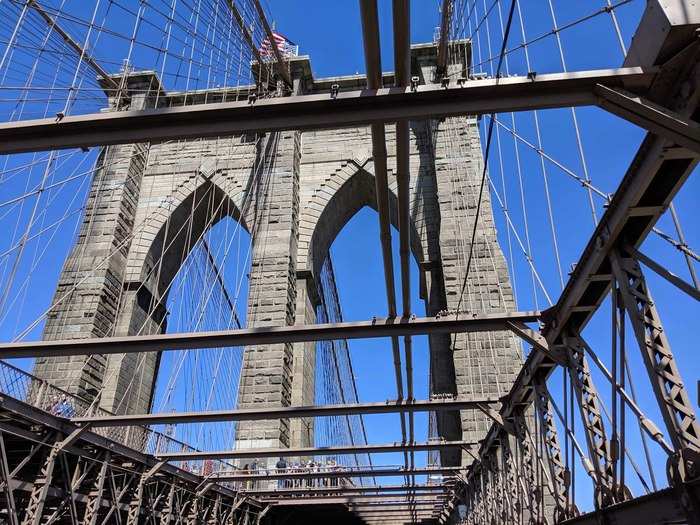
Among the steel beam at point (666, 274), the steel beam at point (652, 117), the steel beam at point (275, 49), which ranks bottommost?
the steel beam at point (666, 274)

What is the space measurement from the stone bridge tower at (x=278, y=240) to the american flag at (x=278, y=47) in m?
0.86

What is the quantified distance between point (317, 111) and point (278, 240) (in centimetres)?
1621

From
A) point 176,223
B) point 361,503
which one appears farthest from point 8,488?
point 176,223

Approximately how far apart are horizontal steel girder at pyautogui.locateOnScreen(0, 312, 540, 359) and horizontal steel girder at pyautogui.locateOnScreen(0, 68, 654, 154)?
12.6 feet

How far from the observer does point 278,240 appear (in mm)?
20375

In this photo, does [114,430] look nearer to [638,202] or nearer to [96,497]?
[96,497]

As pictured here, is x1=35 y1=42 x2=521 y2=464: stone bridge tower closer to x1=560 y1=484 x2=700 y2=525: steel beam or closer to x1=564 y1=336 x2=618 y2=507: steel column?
x1=564 y1=336 x2=618 y2=507: steel column

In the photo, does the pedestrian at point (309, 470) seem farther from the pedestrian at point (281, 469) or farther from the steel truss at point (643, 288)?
the steel truss at point (643, 288)

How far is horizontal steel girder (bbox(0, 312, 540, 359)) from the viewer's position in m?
7.68

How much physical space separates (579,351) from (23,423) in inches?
318

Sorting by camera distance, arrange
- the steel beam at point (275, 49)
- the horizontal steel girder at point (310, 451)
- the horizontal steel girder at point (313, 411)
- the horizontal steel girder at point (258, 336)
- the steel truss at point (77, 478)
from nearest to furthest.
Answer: the horizontal steel girder at point (258, 336) < the steel truss at point (77, 478) < the horizontal steel girder at point (313, 411) < the horizontal steel girder at point (310, 451) < the steel beam at point (275, 49)

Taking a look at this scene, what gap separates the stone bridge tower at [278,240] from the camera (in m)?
17.8

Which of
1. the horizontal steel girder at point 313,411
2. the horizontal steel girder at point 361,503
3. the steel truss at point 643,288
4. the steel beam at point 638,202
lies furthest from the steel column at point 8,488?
the horizontal steel girder at point 361,503

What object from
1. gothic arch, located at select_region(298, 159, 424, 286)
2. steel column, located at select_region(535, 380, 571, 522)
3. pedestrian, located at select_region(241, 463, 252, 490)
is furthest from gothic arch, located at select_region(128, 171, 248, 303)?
steel column, located at select_region(535, 380, 571, 522)
